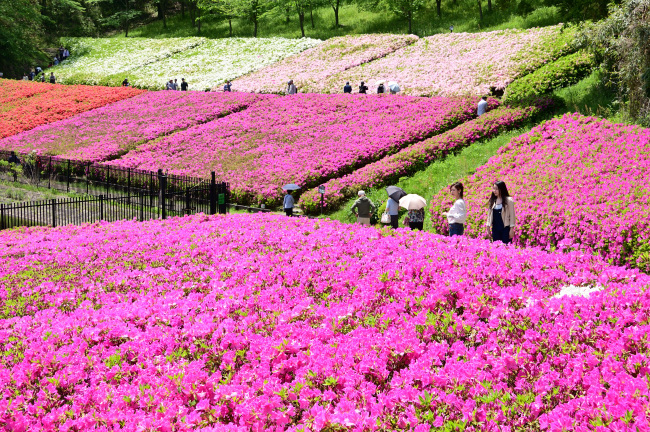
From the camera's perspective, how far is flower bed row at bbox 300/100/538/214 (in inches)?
744

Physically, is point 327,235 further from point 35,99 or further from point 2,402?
point 35,99

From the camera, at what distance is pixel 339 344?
16.9 ft

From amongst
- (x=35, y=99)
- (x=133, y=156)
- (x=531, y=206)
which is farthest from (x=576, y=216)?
(x=35, y=99)

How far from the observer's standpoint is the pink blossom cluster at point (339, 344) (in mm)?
4121

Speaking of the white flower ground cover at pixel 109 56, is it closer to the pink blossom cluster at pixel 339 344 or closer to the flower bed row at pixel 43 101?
the flower bed row at pixel 43 101

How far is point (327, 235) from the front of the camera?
9859 millimetres

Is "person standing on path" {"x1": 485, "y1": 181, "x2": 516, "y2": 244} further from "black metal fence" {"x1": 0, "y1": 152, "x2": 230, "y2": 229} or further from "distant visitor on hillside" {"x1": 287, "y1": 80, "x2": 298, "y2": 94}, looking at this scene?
"distant visitor on hillside" {"x1": 287, "y1": 80, "x2": 298, "y2": 94}

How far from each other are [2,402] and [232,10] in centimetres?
6448

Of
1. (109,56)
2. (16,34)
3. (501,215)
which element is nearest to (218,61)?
(109,56)

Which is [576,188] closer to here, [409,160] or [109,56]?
[409,160]

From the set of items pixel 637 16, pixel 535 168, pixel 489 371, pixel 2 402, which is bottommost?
pixel 2 402

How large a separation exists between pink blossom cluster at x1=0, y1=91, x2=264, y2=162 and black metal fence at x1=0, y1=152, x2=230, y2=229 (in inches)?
71.7

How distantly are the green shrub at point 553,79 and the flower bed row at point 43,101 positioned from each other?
3129cm

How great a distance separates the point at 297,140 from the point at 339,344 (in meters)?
21.4
